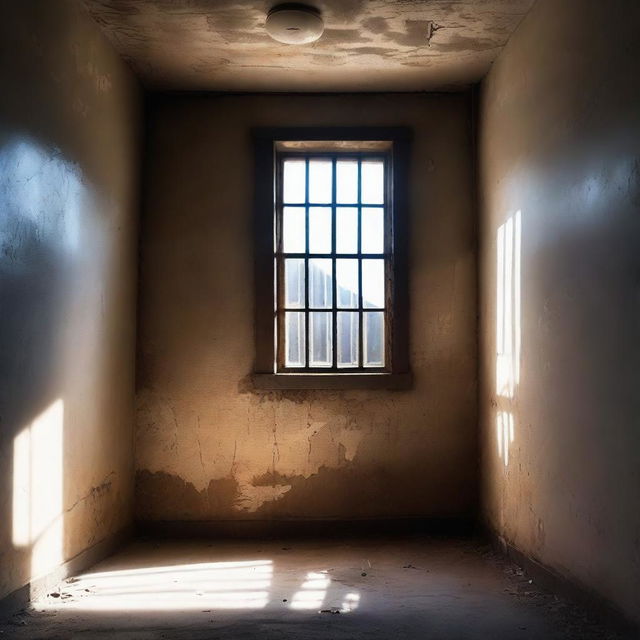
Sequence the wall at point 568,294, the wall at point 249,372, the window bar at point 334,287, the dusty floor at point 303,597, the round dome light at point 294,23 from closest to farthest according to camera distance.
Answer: the wall at point 568,294, the dusty floor at point 303,597, the round dome light at point 294,23, the wall at point 249,372, the window bar at point 334,287

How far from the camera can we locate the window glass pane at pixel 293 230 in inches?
186

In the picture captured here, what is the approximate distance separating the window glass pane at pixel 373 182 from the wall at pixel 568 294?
2.71ft

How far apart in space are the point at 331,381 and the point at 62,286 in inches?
74.6

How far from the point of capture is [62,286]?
3334 millimetres

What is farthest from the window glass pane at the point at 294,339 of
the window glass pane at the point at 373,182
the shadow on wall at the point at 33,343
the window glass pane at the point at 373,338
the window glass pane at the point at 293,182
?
the shadow on wall at the point at 33,343

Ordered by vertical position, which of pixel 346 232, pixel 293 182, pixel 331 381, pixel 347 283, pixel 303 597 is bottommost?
pixel 303 597

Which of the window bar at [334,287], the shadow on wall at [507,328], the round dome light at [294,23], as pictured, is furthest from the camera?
the window bar at [334,287]

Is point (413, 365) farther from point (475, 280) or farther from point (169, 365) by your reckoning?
point (169, 365)

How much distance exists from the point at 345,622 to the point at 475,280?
8.28 feet

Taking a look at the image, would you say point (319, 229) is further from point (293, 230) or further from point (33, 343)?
point (33, 343)

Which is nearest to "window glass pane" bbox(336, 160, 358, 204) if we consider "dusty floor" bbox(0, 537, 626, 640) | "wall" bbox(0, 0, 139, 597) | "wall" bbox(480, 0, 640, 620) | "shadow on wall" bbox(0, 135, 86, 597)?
"wall" bbox(480, 0, 640, 620)

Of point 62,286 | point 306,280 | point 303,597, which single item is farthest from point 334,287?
point 303,597

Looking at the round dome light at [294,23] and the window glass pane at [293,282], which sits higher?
the round dome light at [294,23]

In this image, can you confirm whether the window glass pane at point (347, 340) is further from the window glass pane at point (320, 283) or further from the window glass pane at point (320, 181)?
the window glass pane at point (320, 181)
